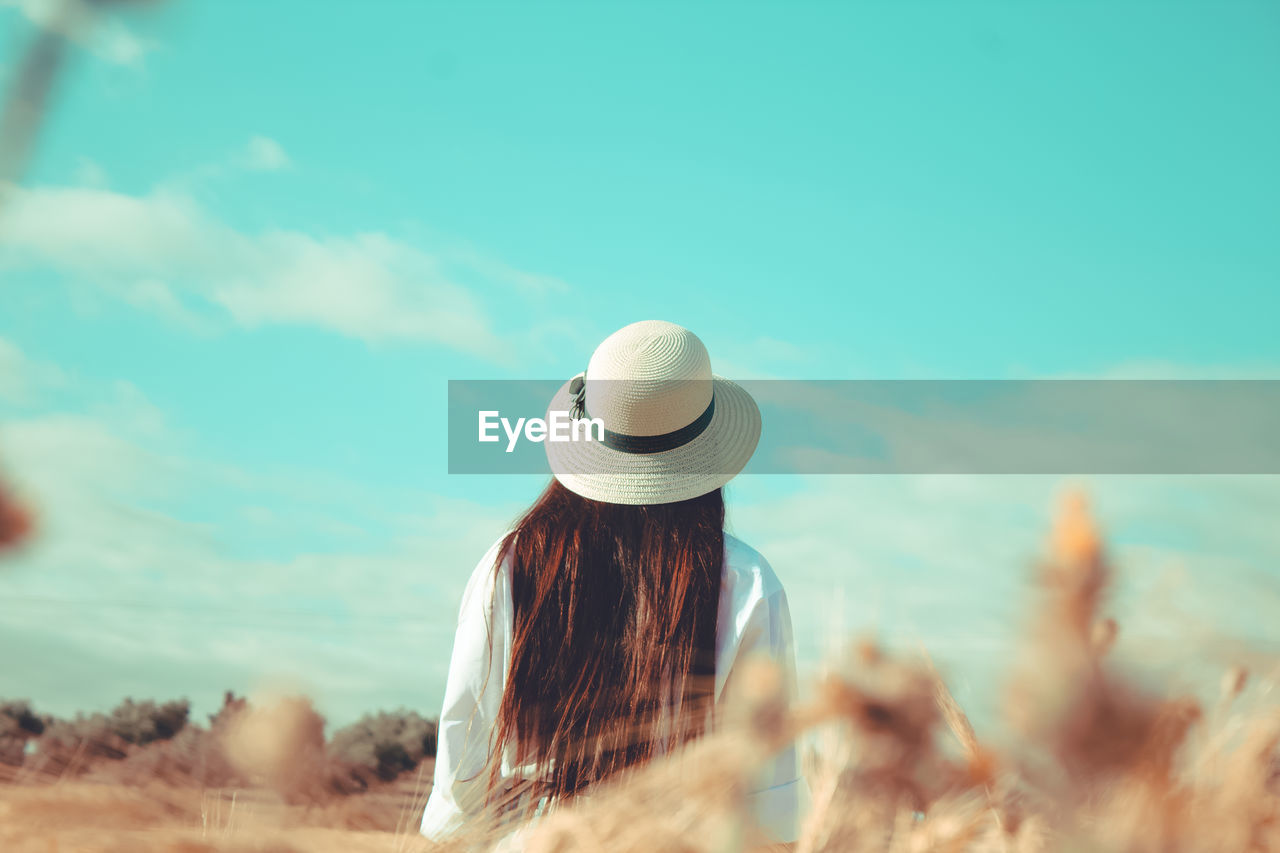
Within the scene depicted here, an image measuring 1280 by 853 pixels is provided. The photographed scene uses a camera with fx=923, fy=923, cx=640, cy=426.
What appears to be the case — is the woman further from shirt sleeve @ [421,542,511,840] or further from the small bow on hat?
the small bow on hat

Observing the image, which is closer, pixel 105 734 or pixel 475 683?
pixel 105 734

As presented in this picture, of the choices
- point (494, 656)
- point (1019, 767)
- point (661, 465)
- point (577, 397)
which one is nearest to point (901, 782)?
point (1019, 767)

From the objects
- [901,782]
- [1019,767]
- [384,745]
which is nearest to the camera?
[1019,767]

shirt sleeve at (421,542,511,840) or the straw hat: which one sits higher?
the straw hat

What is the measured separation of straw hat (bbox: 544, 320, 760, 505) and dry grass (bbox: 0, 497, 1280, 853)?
1.40 metres

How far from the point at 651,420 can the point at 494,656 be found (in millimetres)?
761

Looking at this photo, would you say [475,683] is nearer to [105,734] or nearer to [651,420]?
[651,420]

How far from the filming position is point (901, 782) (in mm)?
742

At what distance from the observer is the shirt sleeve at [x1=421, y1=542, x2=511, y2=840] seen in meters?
2.23

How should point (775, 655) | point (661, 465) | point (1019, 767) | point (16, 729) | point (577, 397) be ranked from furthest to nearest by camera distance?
point (577, 397), point (661, 465), point (775, 655), point (16, 729), point (1019, 767)

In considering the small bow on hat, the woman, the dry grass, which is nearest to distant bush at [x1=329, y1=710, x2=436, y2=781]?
the dry grass

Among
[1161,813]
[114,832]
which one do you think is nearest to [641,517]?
[114,832]

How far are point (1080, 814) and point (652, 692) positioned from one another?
1536mm

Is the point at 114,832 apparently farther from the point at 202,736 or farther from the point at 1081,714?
the point at 1081,714
